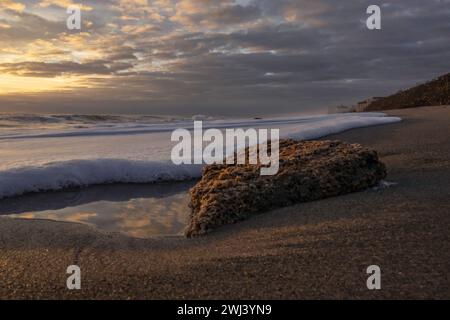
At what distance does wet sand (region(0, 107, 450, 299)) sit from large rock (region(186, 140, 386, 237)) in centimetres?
12

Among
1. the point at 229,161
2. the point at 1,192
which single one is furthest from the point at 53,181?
the point at 229,161

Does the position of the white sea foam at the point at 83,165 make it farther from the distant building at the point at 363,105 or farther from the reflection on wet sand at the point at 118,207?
the distant building at the point at 363,105

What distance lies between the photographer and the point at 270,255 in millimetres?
2568

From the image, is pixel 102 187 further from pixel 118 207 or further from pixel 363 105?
pixel 363 105

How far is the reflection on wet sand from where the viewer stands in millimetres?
3854

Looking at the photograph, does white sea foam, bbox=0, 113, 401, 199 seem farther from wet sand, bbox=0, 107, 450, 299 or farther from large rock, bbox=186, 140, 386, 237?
large rock, bbox=186, 140, 386, 237

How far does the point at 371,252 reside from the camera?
2.49m

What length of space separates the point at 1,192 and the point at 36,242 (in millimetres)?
2001

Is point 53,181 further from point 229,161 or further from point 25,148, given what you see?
point 25,148

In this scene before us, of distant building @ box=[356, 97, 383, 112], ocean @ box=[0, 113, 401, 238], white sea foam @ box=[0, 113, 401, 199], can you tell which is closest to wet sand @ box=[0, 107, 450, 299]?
ocean @ box=[0, 113, 401, 238]

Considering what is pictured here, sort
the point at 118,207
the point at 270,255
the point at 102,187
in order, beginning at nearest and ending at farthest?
the point at 270,255 → the point at 118,207 → the point at 102,187

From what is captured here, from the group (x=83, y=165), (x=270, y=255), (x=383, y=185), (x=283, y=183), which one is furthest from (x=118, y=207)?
(x=383, y=185)

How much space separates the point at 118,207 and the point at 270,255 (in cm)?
229

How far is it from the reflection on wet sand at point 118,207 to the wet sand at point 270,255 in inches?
14.2
